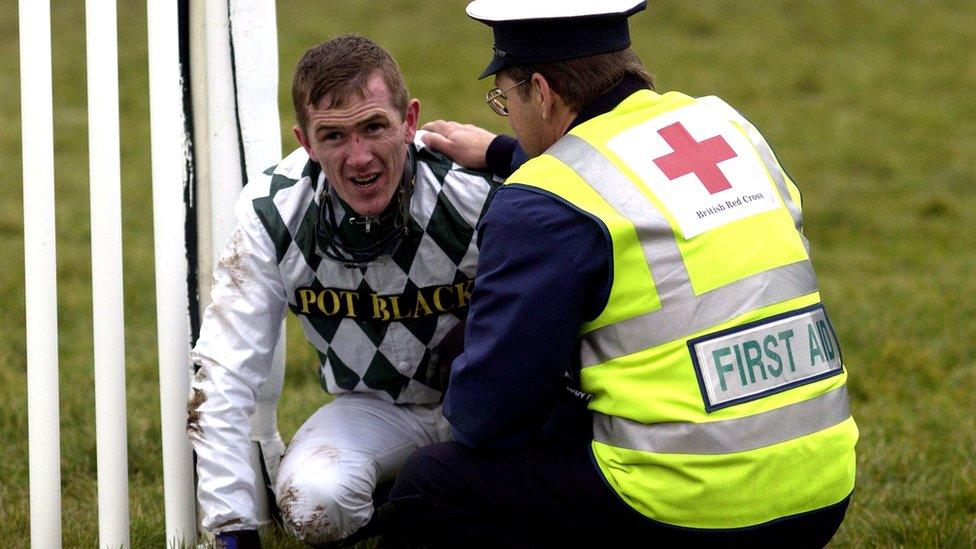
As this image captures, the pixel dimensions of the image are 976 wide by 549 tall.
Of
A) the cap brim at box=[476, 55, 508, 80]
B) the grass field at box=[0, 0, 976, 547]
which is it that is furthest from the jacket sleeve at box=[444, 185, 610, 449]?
the grass field at box=[0, 0, 976, 547]

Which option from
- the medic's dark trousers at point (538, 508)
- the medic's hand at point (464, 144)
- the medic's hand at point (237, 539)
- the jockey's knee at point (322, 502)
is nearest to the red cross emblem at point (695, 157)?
the medic's dark trousers at point (538, 508)

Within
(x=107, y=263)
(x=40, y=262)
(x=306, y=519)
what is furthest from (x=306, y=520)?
(x=40, y=262)

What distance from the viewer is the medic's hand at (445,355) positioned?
3822 mm

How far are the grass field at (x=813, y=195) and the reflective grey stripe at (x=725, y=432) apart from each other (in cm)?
107

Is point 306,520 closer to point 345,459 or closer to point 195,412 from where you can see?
point 345,459

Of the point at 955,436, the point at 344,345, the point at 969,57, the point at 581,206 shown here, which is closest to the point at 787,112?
the point at 969,57

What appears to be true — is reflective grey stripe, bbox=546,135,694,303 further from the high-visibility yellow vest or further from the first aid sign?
the first aid sign

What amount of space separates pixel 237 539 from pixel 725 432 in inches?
51.6

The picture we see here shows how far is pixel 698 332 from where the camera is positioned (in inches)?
116

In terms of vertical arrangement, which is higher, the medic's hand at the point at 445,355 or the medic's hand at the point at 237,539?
the medic's hand at the point at 445,355

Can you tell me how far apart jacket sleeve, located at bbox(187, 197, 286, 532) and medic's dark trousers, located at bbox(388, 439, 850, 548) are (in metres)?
0.46

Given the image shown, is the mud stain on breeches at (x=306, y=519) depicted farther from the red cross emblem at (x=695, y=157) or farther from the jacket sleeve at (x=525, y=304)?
the red cross emblem at (x=695, y=157)

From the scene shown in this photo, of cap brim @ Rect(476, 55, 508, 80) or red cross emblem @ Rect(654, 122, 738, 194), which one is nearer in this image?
red cross emblem @ Rect(654, 122, 738, 194)

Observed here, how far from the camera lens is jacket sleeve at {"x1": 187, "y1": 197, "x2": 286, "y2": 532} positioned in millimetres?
3525
